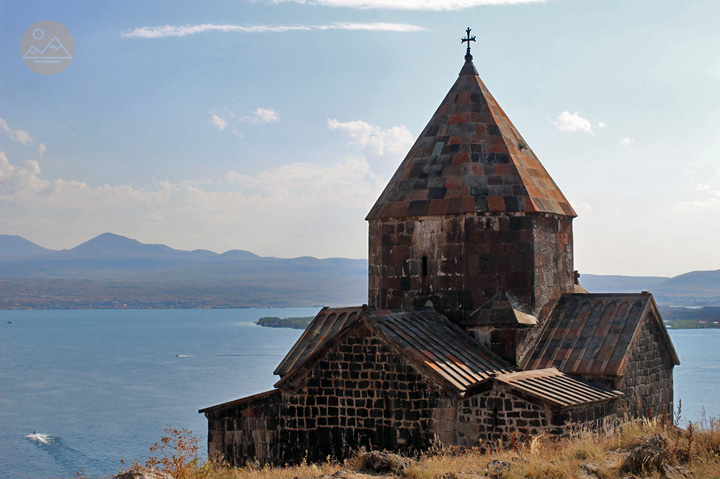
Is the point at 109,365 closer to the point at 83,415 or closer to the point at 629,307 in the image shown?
the point at 83,415

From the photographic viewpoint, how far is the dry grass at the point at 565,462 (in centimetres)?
741

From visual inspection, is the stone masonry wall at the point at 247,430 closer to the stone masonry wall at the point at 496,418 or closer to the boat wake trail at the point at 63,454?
the stone masonry wall at the point at 496,418

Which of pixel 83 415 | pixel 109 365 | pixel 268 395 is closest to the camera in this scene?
pixel 268 395

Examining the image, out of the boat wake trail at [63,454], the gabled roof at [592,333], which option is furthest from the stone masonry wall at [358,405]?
the boat wake trail at [63,454]

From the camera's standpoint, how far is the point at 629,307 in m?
12.2

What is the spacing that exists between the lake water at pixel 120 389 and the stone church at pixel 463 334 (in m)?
18.7

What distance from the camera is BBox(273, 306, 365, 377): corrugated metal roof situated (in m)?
12.6

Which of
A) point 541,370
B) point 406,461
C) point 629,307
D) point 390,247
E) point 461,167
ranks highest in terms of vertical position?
point 461,167

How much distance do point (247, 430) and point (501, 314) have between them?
4.09 m

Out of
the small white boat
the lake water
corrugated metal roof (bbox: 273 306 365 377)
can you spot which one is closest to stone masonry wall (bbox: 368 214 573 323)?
corrugated metal roof (bbox: 273 306 365 377)

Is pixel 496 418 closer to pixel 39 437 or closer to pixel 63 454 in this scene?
pixel 63 454

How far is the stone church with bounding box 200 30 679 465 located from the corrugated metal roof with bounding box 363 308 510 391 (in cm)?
3

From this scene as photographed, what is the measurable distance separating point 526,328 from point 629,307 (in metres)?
1.68

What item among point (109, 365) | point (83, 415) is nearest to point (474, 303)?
point (83, 415)
